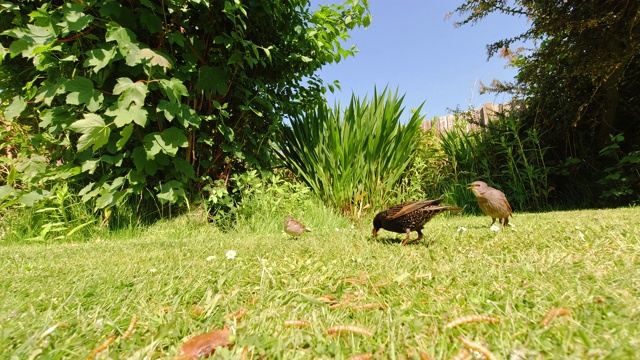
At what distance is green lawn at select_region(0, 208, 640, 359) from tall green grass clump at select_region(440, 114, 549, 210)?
3.66m

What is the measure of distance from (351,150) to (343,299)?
3.61m

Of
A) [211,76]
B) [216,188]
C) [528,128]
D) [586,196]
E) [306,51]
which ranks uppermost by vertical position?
[306,51]

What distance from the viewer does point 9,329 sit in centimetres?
103

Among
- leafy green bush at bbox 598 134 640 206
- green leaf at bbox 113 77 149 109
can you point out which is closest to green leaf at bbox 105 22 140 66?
green leaf at bbox 113 77 149 109

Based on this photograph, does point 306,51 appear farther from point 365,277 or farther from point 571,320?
point 571,320

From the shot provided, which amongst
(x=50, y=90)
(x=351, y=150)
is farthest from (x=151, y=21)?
(x=351, y=150)

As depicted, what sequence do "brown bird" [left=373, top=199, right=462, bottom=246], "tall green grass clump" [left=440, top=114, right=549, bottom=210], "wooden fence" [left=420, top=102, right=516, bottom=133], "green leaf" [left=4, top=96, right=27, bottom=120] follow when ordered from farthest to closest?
"wooden fence" [left=420, top=102, right=516, bottom=133], "tall green grass clump" [left=440, top=114, right=549, bottom=210], "green leaf" [left=4, top=96, right=27, bottom=120], "brown bird" [left=373, top=199, right=462, bottom=246]

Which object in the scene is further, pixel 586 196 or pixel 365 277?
pixel 586 196

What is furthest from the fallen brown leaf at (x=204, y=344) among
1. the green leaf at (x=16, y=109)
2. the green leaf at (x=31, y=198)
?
the green leaf at (x=16, y=109)

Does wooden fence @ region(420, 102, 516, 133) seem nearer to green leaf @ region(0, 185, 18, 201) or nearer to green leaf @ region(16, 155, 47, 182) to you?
green leaf @ region(16, 155, 47, 182)

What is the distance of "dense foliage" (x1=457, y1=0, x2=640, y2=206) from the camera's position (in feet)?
15.3

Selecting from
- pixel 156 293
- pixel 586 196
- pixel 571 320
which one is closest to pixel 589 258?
pixel 571 320

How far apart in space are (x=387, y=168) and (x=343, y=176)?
2.94 feet

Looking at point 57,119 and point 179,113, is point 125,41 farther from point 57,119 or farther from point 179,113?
point 57,119
